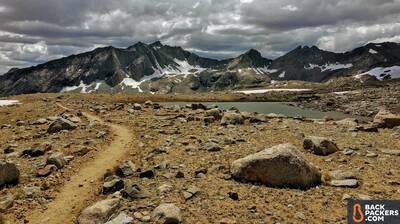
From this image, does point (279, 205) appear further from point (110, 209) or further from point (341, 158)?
point (341, 158)

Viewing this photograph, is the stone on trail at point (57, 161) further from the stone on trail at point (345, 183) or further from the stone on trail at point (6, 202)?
the stone on trail at point (345, 183)

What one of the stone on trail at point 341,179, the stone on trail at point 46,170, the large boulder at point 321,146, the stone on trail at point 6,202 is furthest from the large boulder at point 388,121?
the stone on trail at point 6,202

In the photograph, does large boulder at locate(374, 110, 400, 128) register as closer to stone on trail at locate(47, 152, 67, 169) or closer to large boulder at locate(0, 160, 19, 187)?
stone on trail at locate(47, 152, 67, 169)

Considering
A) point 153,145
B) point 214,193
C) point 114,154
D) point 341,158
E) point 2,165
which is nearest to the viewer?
point 214,193

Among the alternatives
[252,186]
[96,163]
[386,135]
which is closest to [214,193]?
[252,186]

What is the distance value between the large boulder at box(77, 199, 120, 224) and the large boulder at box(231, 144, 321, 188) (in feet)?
21.7

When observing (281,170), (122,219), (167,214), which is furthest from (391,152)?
(122,219)

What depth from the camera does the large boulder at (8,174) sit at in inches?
797

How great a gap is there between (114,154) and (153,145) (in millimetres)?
3247

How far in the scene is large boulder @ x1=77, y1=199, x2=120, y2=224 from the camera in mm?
16219

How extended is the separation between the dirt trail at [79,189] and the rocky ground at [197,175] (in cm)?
5

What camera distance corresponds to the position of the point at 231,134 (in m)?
30.9

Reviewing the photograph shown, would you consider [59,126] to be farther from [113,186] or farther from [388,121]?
[388,121]

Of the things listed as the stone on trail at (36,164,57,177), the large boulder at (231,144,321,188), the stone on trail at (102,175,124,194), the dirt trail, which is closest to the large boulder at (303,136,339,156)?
the large boulder at (231,144,321,188)
